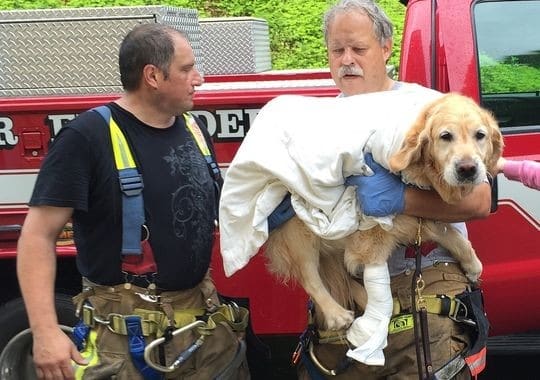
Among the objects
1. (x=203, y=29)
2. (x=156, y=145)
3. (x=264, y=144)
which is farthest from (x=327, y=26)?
(x=203, y=29)

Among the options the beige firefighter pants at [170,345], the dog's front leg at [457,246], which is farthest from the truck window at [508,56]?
the beige firefighter pants at [170,345]

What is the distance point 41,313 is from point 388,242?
1054 millimetres

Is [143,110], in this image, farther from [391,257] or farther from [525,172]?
[525,172]

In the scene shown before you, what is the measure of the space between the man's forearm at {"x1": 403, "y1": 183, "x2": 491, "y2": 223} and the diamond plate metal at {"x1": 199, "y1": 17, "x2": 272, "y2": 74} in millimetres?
2795

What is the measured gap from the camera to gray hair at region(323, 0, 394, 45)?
231 cm

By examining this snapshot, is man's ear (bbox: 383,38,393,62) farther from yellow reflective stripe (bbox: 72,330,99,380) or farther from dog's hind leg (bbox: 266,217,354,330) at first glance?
yellow reflective stripe (bbox: 72,330,99,380)

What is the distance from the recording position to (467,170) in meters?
1.95

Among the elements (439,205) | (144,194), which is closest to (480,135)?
(439,205)

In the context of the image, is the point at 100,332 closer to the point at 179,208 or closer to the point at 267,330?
the point at 179,208

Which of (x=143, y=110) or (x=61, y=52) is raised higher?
(x=61, y=52)

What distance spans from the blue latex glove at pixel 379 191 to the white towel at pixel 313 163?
2 cm

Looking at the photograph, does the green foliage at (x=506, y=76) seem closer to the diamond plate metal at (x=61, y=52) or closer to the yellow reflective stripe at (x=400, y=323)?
the yellow reflective stripe at (x=400, y=323)

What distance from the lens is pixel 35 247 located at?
221 centimetres

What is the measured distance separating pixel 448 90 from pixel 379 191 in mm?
1214
